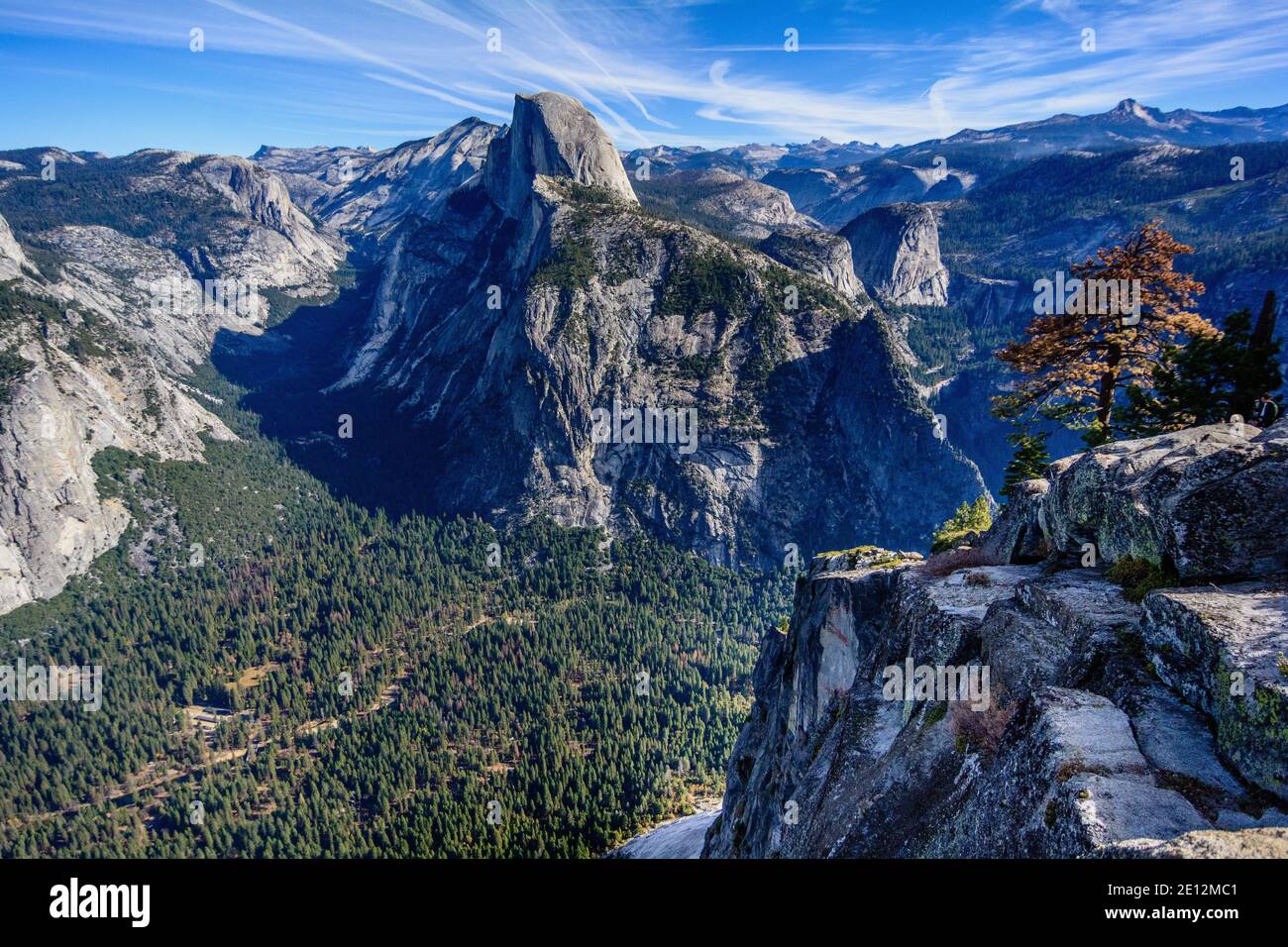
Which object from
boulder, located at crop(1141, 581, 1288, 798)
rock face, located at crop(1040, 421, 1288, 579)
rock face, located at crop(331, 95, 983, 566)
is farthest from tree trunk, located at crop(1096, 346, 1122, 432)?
rock face, located at crop(331, 95, 983, 566)

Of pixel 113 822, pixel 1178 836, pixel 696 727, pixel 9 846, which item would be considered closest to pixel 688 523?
pixel 696 727

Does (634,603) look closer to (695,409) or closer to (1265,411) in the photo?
(695,409)

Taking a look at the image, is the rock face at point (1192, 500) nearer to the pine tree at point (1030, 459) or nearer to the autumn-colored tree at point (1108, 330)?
the autumn-colored tree at point (1108, 330)

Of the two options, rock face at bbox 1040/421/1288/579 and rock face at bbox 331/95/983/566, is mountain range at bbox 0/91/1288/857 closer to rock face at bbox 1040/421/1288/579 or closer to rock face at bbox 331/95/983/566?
rock face at bbox 1040/421/1288/579

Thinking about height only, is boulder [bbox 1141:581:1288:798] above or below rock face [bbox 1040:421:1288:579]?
below

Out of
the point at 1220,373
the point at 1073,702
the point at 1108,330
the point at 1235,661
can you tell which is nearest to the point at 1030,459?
the point at 1108,330

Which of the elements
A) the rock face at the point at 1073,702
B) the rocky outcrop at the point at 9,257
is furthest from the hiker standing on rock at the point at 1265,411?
the rocky outcrop at the point at 9,257

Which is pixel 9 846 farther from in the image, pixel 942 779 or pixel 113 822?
pixel 942 779
